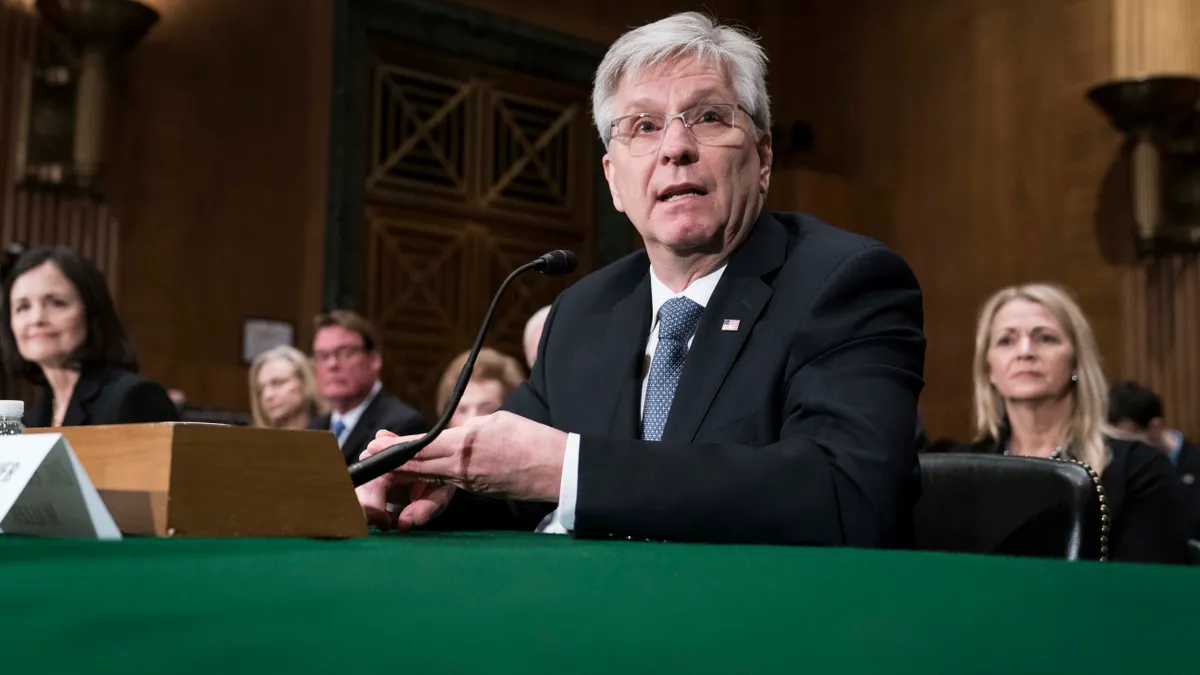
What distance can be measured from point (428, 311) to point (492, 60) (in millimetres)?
1567

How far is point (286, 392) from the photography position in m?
5.73

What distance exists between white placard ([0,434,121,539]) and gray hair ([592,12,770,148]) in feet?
3.81

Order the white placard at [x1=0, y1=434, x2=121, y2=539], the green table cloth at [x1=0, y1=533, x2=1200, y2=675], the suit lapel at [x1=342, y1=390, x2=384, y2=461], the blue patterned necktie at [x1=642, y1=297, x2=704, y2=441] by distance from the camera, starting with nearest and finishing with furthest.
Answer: the green table cloth at [x1=0, y1=533, x2=1200, y2=675] → the white placard at [x1=0, y1=434, x2=121, y2=539] → the blue patterned necktie at [x1=642, y1=297, x2=704, y2=441] → the suit lapel at [x1=342, y1=390, x2=384, y2=461]

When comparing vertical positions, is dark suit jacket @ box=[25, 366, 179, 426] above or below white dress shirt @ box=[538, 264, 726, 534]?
below

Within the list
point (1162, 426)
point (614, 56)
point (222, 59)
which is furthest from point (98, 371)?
point (1162, 426)

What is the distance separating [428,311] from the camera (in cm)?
762

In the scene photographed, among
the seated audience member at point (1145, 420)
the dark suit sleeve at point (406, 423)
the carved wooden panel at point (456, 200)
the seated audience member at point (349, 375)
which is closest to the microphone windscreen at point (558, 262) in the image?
the dark suit sleeve at point (406, 423)

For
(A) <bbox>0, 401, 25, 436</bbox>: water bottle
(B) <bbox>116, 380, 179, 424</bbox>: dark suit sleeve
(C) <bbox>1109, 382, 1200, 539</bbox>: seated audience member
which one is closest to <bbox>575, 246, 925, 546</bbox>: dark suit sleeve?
(A) <bbox>0, 401, 25, 436</bbox>: water bottle

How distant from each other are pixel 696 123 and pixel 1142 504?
162 centimetres

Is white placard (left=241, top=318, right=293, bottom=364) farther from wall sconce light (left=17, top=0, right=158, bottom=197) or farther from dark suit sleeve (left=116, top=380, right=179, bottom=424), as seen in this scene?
dark suit sleeve (left=116, top=380, right=179, bottom=424)

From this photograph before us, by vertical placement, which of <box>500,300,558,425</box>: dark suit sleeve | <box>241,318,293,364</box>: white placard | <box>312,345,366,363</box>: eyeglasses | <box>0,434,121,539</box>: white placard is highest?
<box>241,318,293,364</box>: white placard

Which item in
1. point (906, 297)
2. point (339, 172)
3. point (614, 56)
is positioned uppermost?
point (339, 172)

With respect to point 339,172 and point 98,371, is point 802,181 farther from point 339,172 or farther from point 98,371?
point 98,371

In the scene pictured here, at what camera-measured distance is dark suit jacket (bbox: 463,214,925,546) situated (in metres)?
1.43
